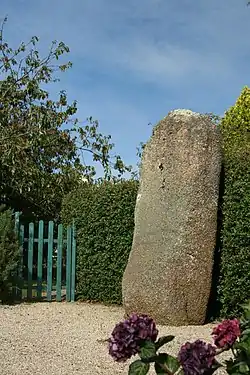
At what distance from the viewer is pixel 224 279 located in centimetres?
851

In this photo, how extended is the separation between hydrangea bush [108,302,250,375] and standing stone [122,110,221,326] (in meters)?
5.52

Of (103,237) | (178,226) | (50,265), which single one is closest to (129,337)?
(178,226)

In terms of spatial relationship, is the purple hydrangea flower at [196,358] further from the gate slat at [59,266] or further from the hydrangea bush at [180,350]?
the gate slat at [59,266]

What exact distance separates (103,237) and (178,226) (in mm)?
2703

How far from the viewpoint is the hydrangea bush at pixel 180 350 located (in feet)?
7.77

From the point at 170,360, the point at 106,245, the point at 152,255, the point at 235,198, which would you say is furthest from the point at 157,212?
the point at 170,360

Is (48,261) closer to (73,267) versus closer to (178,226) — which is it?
(73,267)

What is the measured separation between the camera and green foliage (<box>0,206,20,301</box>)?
33.3ft

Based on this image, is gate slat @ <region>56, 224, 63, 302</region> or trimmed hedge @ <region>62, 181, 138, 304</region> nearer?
trimmed hedge @ <region>62, 181, 138, 304</region>

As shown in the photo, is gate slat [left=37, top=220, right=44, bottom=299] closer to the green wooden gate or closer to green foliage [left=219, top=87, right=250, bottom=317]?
the green wooden gate

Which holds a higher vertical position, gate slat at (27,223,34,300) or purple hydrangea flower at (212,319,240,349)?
gate slat at (27,223,34,300)

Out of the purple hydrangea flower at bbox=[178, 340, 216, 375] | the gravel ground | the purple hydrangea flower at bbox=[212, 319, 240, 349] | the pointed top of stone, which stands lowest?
the gravel ground

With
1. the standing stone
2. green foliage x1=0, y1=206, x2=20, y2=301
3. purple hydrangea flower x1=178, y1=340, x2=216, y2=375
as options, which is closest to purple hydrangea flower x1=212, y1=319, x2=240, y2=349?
purple hydrangea flower x1=178, y1=340, x2=216, y2=375

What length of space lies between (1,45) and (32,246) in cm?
643
